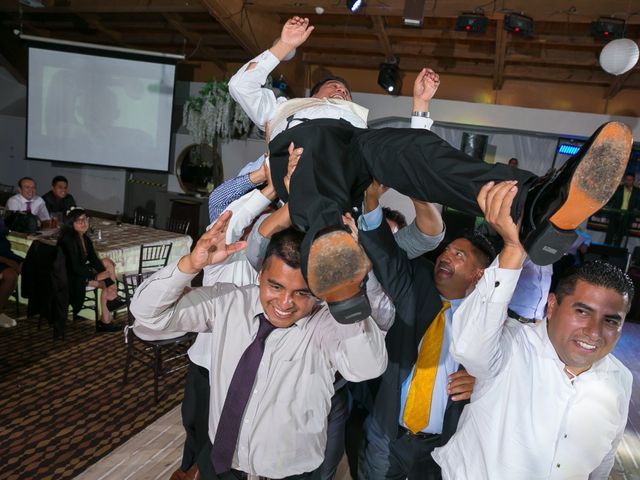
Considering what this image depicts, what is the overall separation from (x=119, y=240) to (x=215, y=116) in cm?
434

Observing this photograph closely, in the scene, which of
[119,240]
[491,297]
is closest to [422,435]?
[491,297]

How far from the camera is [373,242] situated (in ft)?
5.96

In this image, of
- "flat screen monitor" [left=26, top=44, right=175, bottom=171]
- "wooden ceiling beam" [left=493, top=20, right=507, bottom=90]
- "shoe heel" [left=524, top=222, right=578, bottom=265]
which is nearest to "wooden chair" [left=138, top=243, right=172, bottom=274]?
"flat screen monitor" [left=26, top=44, right=175, bottom=171]

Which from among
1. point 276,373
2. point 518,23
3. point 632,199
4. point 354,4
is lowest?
point 276,373

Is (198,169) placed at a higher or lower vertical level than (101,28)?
lower

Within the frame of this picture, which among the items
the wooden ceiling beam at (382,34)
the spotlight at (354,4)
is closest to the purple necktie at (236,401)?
the spotlight at (354,4)

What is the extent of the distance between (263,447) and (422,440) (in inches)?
28.7

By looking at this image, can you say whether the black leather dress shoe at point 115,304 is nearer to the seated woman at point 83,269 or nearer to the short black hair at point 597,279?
the seated woman at point 83,269

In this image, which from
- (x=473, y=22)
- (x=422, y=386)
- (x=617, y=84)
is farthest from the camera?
(x=617, y=84)

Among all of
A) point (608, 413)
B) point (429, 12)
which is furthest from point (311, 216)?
point (429, 12)

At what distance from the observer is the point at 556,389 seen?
1.50 metres

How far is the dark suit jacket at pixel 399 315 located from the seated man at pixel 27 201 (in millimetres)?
5006

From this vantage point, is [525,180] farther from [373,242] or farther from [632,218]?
[632,218]

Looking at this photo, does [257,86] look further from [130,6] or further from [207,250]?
[130,6]
